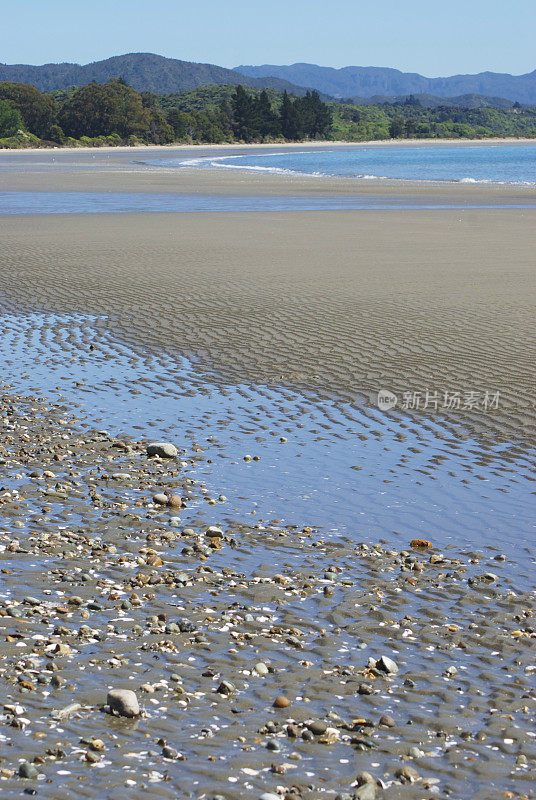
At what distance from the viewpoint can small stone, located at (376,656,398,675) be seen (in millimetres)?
4914

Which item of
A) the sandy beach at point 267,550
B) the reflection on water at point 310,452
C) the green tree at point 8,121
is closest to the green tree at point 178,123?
the green tree at point 8,121

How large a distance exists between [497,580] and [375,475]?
88.3 inches

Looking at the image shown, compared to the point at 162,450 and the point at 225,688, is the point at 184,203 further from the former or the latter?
the point at 225,688

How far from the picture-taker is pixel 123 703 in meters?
4.39

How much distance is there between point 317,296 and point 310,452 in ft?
27.5

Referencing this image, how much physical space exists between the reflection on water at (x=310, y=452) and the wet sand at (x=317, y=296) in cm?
74

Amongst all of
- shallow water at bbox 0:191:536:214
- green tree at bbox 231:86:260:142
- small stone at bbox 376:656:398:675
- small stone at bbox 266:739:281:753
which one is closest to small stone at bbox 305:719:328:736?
small stone at bbox 266:739:281:753

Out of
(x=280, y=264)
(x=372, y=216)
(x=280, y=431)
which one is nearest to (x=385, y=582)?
(x=280, y=431)

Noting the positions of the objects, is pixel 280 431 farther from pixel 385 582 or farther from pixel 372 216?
pixel 372 216

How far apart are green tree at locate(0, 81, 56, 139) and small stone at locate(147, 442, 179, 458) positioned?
169058mm

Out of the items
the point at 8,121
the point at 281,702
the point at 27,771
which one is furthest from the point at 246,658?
the point at 8,121

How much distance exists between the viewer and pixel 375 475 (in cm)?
823

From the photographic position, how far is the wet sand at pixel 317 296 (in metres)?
12.0

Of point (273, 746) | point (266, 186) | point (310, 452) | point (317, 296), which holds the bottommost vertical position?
point (273, 746)
